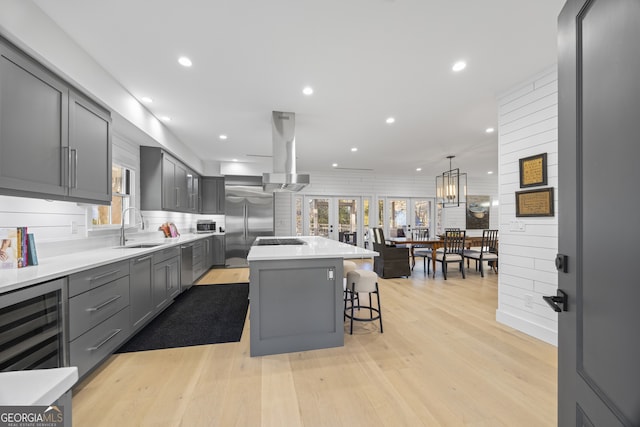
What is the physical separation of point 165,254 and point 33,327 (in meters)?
1.84

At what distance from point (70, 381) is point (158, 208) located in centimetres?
396

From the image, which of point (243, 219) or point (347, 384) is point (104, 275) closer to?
point (347, 384)

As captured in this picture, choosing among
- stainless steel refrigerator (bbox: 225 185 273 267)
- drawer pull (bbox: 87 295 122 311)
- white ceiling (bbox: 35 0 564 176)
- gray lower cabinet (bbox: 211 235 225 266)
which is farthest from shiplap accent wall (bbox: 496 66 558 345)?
gray lower cabinet (bbox: 211 235 225 266)

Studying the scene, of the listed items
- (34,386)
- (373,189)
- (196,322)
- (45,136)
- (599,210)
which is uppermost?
(373,189)

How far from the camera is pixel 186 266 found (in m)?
4.20

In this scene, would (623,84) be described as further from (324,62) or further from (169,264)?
(169,264)

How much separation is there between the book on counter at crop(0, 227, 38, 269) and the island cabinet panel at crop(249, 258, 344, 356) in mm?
1623

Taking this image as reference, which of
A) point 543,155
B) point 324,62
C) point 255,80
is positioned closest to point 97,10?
point 255,80

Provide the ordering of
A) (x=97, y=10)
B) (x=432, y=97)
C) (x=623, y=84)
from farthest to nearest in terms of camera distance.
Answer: (x=432, y=97) → (x=97, y=10) → (x=623, y=84)

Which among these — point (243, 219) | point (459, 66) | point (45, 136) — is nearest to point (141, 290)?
point (45, 136)

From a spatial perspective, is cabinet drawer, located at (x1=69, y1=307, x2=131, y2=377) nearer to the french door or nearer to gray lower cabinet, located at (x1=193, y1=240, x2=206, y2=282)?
gray lower cabinet, located at (x1=193, y1=240, x2=206, y2=282)

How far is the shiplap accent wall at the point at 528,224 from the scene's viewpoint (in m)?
2.51

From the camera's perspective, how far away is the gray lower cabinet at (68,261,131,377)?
1786mm

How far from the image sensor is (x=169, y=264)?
347 cm
